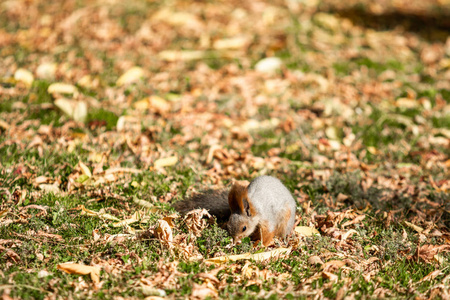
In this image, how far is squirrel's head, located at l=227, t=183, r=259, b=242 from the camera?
10.3ft

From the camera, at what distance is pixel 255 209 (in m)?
3.25

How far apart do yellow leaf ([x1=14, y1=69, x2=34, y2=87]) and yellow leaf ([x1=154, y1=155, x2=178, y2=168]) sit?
7.35 ft

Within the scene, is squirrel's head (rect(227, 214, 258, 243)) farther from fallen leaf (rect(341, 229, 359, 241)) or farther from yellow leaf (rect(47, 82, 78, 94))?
yellow leaf (rect(47, 82, 78, 94))

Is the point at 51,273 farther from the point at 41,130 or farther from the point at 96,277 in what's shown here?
the point at 41,130

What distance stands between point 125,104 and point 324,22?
421 centimetres

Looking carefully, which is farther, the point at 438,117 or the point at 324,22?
the point at 324,22

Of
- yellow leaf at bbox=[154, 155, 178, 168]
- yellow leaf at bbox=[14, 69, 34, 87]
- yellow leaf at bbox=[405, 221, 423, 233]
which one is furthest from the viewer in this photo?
yellow leaf at bbox=[14, 69, 34, 87]

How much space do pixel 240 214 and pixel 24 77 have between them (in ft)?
11.9

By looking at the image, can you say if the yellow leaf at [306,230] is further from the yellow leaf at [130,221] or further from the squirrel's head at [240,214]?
the yellow leaf at [130,221]

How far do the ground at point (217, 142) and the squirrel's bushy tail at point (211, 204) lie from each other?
118 millimetres

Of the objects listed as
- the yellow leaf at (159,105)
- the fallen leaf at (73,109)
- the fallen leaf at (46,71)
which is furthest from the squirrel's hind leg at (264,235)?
the fallen leaf at (46,71)

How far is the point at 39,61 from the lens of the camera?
5992 mm

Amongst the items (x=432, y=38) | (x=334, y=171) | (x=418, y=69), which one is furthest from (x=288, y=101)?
(x=432, y=38)

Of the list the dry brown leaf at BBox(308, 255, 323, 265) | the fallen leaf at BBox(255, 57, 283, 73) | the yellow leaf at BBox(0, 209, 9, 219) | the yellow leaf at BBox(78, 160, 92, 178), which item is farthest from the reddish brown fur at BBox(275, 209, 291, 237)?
the fallen leaf at BBox(255, 57, 283, 73)
